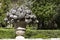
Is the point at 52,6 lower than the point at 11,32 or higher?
higher

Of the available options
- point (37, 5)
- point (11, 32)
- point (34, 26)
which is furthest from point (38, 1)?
point (11, 32)

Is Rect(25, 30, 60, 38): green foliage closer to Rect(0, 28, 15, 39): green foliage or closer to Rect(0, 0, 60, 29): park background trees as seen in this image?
Rect(0, 28, 15, 39): green foliage

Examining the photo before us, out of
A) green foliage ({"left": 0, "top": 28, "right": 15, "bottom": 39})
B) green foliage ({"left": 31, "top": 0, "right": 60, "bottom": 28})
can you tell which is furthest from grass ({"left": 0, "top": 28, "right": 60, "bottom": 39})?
green foliage ({"left": 31, "top": 0, "right": 60, "bottom": 28})

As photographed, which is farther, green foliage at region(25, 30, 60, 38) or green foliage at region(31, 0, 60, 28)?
green foliage at region(31, 0, 60, 28)

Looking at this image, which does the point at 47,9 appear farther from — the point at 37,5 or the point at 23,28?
the point at 23,28

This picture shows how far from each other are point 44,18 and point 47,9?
1.67ft

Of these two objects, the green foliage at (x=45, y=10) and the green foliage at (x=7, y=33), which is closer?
the green foliage at (x=7, y=33)

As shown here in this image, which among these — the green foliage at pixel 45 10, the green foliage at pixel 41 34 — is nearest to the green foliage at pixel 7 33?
the green foliage at pixel 41 34

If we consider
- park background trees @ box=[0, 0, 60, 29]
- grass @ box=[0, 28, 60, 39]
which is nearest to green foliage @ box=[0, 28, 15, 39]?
grass @ box=[0, 28, 60, 39]

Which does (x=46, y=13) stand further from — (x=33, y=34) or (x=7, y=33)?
(x=7, y=33)

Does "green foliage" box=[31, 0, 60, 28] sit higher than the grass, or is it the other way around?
"green foliage" box=[31, 0, 60, 28]

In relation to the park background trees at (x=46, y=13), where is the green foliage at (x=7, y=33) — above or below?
below

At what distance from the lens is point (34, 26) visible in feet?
39.7

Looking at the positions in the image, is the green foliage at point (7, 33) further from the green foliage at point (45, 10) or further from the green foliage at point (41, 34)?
the green foliage at point (45, 10)
